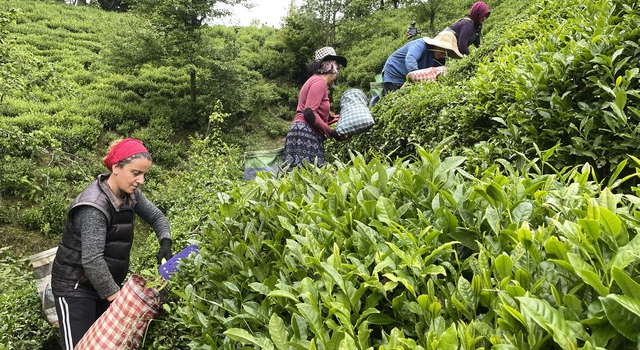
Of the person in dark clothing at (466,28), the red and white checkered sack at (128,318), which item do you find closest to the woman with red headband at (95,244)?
the red and white checkered sack at (128,318)

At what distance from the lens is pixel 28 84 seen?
5836mm

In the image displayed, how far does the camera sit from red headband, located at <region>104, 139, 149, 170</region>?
2754 millimetres

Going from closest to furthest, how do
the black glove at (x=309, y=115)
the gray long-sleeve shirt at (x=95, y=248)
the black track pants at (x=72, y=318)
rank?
the gray long-sleeve shirt at (x=95, y=248) → the black track pants at (x=72, y=318) → the black glove at (x=309, y=115)

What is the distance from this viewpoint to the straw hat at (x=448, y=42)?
5.84 meters

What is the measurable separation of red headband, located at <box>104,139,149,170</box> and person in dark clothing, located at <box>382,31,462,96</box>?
3.88 meters

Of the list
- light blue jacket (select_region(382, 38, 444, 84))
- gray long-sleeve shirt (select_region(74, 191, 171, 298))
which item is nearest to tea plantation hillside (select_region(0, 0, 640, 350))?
gray long-sleeve shirt (select_region(74, 191, 171, 298))

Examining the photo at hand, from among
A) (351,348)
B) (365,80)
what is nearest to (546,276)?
(351,348)

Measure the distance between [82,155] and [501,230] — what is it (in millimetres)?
10160

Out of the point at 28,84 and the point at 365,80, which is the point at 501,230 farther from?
the point at 365,80

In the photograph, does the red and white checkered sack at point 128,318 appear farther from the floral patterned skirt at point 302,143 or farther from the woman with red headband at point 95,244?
the floral patterned skirt at point 302,143

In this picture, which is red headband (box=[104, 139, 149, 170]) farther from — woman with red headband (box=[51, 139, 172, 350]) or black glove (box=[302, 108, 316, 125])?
black glove (box=[302, 108, 316, 125])

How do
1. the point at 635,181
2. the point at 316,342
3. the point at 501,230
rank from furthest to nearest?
the point at 635,181 < the point at 501,230 < the point at 316,342

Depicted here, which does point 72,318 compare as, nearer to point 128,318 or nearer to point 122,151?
point 128,318

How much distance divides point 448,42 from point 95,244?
5.16 meters
